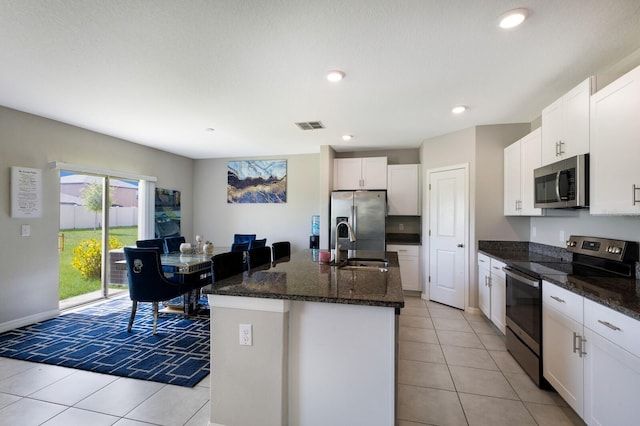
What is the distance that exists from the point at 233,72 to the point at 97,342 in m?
2.99

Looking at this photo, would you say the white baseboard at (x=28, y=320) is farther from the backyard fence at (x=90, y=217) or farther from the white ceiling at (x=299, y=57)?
the white ceiling at (x=299, y=57)

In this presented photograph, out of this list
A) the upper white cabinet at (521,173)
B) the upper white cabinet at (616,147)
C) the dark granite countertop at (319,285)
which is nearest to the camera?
the dark granite countertop at (319,285)

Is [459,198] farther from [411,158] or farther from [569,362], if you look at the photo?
[569,362]

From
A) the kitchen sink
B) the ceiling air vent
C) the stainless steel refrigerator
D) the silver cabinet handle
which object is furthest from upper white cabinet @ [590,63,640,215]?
the stainless steel refrigerator

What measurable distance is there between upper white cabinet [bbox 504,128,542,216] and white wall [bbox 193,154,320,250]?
3134 millimetres

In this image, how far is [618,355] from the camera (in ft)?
4.86

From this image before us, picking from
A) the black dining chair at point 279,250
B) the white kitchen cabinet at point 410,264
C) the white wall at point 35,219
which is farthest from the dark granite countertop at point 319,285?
the white wall at point 35,219

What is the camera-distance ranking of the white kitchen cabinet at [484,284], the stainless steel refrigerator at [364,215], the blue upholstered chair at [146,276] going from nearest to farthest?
1. the blue upholstered chair at [146,276]
2. the white kitchen cabinet at [484,284]
3. the stainless steel refrigerator at [364,215]

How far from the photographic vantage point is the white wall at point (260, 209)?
5.87m

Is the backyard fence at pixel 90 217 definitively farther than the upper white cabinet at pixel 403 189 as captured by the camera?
No

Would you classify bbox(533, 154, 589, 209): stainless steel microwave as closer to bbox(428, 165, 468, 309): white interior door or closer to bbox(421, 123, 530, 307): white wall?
bbox(421, 123, 530, 307): white wall

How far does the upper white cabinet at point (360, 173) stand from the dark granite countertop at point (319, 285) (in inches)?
115

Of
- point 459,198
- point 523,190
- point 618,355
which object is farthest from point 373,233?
point 618,355

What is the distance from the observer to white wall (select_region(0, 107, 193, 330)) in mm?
3330
